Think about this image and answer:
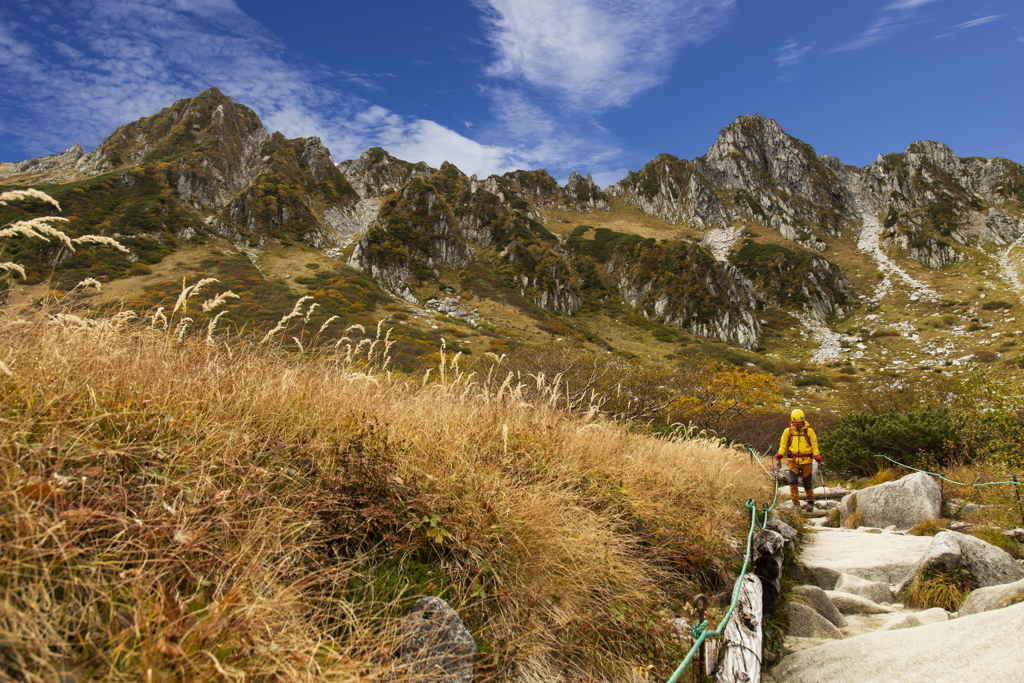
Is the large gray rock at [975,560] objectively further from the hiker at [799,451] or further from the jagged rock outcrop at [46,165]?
the jagged rock outcrop at [46,165]

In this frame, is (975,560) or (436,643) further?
(975,560)

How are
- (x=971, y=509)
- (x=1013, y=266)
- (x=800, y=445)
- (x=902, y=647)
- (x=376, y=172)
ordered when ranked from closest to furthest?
1. (x=902, y=647)
2. (x=971, y=509)
3. (x=800, y=445)
4. (x=1013, y=266)
5. (x=376, y=172)

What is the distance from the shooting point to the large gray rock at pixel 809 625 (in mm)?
3695

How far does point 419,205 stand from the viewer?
193ft

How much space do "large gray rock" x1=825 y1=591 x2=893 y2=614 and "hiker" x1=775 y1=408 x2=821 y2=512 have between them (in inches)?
194

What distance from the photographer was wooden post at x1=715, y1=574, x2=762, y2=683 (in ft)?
8.82

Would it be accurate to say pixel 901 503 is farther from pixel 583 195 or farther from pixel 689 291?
pixel 583 195

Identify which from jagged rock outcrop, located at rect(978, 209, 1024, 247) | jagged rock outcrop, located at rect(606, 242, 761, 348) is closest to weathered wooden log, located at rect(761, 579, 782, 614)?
jagged rock outcrop, located at rect(606, 242, 761, 348)

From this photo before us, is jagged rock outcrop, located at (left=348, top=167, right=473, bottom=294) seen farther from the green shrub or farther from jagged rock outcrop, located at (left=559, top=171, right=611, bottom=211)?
jagged rock outcrop, located at (left=559, top=171, right=611, bottom=211)

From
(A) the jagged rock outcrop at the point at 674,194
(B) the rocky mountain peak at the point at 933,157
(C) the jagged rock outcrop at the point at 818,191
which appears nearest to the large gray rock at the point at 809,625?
(C) the jagged rock outcrop at the point at 818,191

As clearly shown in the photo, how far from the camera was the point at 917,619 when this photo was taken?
3543 mm

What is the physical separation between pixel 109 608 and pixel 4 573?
300 millimetres

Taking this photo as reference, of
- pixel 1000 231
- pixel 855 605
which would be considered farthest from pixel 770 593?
pixel 1000 231

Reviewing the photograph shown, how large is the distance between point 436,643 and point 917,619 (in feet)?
13.8
